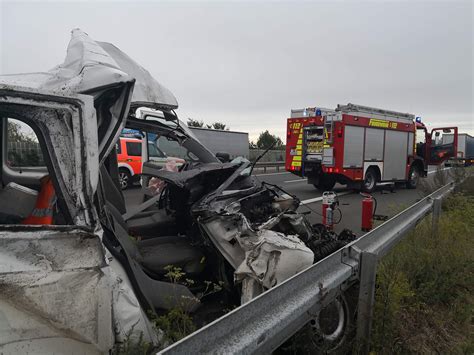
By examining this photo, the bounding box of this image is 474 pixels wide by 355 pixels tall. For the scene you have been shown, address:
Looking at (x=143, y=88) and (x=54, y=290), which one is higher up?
(x=143, y=88)

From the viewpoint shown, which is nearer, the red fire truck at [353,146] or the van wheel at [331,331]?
the van wheel at [331,331]

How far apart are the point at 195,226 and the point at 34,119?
1.83m

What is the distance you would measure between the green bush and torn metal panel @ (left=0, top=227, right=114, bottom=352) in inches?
72.7

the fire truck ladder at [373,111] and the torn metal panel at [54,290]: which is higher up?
the fire truck ladder at [373,111]

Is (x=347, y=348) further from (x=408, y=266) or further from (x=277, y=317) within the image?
(x=408, y=266)

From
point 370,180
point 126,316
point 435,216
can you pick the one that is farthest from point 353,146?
point 126,316

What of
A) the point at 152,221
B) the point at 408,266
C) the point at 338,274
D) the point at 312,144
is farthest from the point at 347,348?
the point at 312,144

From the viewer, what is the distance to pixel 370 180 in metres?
13.4

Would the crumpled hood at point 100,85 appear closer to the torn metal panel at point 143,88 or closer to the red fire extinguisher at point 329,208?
the torn metal panel at point 143,88

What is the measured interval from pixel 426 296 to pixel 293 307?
2.23 metres

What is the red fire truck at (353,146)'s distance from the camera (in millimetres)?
11977

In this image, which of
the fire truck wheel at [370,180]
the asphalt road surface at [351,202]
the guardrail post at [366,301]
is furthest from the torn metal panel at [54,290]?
the fire truck wheel at [370,180]

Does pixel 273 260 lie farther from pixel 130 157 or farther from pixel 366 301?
pixel 130 157

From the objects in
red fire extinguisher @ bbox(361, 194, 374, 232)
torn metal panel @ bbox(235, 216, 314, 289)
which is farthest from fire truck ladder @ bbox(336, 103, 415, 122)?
torn metal panel @ bbox(235, 216, 314, 289)
